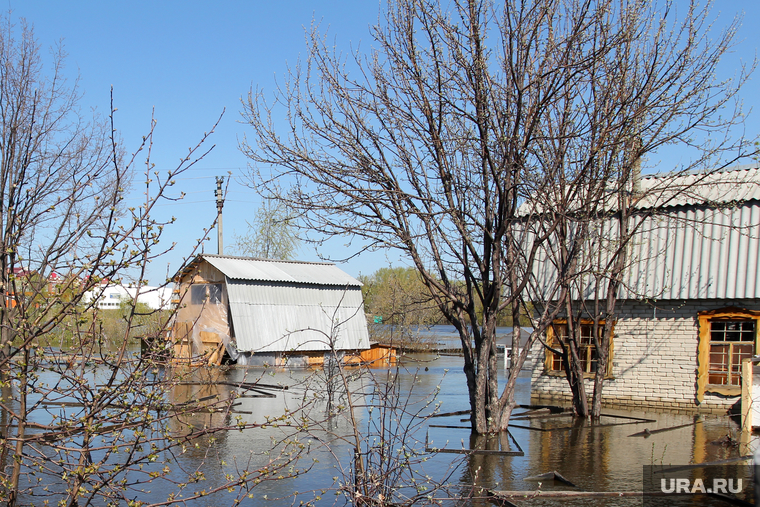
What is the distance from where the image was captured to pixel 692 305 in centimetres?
1623

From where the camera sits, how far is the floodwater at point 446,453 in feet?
24.6

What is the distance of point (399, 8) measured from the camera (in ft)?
36.0

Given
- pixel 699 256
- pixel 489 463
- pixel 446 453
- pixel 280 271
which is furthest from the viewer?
pixel 280 271

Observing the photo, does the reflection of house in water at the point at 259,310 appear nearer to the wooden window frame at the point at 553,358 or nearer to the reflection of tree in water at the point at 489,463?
the wooden window frame at the point at 553,358

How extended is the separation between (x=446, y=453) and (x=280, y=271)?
67.3 feet

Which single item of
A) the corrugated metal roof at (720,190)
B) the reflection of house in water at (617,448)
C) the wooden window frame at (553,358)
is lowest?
the reflection of house in water at (617,448)

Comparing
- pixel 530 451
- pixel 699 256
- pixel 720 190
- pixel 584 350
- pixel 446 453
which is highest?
pixel 720 190

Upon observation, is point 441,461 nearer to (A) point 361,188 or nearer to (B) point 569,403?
(A) point 361,188

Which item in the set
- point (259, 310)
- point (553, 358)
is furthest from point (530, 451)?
point (259, 310)

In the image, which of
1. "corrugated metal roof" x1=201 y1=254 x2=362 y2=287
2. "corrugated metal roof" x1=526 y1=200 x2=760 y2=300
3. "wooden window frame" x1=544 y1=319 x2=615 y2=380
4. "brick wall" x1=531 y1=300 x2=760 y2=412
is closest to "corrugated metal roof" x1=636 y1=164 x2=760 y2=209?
"corrugated metal roof" x1=526 y1=200 x2=760 y2=300

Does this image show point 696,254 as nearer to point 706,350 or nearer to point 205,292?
point 706,350

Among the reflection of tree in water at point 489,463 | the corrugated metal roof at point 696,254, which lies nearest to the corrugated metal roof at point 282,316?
the corrugated metal roof at point 696,254

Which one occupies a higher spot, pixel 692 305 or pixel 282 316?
pixel 692 305

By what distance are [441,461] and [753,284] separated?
29.5 ft
